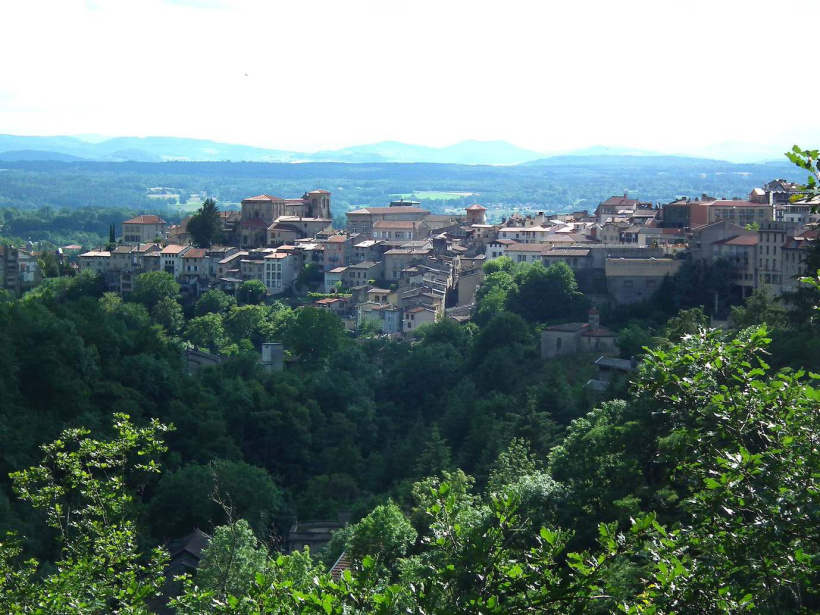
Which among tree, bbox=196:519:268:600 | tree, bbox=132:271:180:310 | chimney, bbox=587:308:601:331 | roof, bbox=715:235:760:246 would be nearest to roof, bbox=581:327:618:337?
chimney, bbox=587:308:601:331

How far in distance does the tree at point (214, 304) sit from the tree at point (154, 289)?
153 centimetres

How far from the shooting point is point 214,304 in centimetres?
6212

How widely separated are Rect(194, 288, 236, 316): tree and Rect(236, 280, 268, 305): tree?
131cm

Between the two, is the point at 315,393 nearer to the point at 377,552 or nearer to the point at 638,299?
the point at 638,299

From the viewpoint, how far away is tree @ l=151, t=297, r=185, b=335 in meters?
60.3

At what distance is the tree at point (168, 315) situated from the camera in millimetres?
60344

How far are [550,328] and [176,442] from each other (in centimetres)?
1326

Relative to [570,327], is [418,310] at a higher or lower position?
lower

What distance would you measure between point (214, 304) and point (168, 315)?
8.21 feet

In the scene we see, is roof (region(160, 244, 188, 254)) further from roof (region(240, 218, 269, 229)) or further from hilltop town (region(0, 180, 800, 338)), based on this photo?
roof (region(240, 218, 269, 229))

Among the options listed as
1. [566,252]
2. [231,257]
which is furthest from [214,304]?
[566,252]

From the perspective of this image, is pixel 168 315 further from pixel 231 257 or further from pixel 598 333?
pixel 598 333

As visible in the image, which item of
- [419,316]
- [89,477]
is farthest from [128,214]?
[89,477]

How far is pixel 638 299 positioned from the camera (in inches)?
1852
